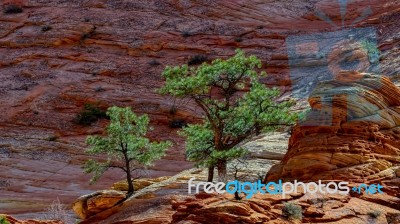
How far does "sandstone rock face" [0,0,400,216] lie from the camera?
27344mm

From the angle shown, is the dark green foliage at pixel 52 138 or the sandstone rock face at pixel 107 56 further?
the dark green foliage at pixel 52 138

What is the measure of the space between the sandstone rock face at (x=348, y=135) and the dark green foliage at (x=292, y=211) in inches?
90.5

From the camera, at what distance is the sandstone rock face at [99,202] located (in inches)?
568

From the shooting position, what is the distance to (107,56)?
36.0 meters

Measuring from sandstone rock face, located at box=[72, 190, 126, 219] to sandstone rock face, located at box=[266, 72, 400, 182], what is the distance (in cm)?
387

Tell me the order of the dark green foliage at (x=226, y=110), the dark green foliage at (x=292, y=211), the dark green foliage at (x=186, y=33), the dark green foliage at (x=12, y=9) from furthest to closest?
the dark green foliage at (x=12, y=9)
the dark green foliage at (x=186, y=33)
the dark green foliage at (x=226, y=110)
the dark green foliage at (x=292, y=211)

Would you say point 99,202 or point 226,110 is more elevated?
point 226,110

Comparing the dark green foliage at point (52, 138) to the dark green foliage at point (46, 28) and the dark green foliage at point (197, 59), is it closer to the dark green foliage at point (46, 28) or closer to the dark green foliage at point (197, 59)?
the dark green foliage at point (197, 59)

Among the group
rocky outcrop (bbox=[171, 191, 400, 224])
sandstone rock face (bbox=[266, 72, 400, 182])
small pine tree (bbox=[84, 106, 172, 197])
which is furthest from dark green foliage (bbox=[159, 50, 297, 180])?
rocky outcrop (bbox=[171, 191, 400, 224])

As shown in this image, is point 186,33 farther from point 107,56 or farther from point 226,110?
point 226,110

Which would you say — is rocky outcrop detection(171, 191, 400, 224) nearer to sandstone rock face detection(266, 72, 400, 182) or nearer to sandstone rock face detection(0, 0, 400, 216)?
sandstone rock face detection(266, 72, 400, 182)

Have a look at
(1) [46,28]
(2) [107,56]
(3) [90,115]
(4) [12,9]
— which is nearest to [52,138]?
(3) [90,115]

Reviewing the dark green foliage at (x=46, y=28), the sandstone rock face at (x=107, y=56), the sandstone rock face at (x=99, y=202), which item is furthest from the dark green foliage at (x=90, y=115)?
the sandstone rock face at (x=99, y=202)

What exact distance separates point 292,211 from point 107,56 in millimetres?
27187
